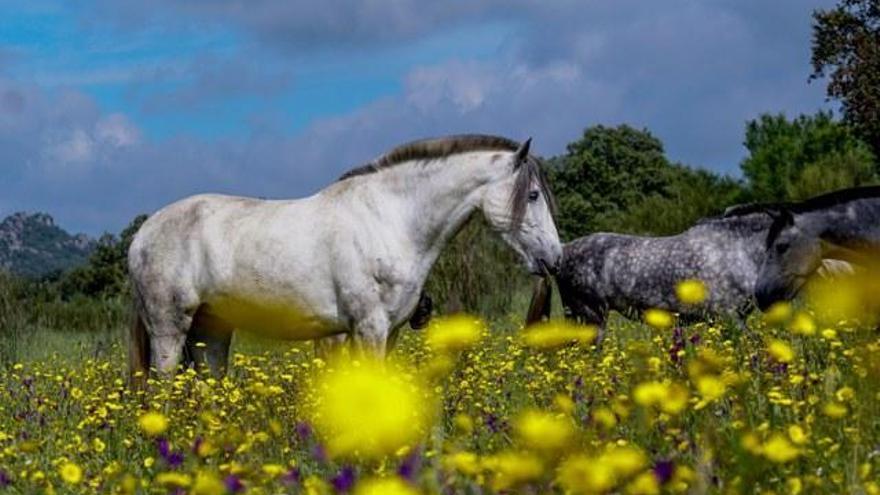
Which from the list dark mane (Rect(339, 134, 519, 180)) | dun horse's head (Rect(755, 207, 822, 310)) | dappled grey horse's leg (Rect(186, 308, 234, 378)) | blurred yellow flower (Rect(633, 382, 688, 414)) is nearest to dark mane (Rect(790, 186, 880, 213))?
dun horse's head (Rect(755, 207, 822, 310))

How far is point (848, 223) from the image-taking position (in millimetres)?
9555

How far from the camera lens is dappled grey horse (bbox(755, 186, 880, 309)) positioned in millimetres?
9523

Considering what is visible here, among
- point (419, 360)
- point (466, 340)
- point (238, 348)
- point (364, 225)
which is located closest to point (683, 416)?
point (466, 340)

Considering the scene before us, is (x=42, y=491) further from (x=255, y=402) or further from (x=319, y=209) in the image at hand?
(x=319, y=209)

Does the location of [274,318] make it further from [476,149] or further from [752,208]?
[752,208]

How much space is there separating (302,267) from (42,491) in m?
4.84

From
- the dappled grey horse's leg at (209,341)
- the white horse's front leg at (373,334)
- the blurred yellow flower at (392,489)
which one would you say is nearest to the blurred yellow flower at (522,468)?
the blurred yellow flower at (392,489)

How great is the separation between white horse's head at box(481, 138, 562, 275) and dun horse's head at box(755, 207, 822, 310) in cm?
181

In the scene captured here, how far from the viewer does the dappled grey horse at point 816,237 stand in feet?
31.2

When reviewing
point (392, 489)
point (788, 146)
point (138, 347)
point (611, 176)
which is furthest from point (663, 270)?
point (788, 146)

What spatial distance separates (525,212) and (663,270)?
11.3 feet

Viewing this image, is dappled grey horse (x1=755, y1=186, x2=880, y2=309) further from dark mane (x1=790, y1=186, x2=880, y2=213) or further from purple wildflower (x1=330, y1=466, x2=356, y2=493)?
purple wildflower (x1=330, y1=466, x2=356, y2=493)

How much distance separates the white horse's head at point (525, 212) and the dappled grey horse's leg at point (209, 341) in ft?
7.86

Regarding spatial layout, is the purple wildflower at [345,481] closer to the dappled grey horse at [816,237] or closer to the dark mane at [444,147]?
the dark mane at [444,147]
